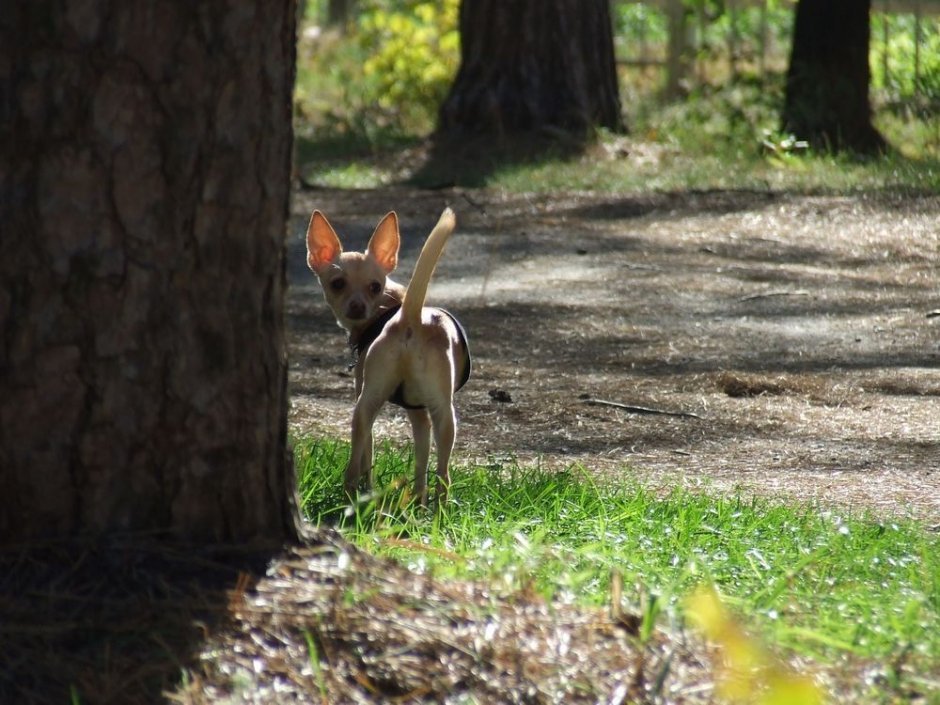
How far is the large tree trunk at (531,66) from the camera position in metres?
14.4

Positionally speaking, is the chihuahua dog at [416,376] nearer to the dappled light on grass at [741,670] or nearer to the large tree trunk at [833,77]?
the dappled light on grass at [741,670]

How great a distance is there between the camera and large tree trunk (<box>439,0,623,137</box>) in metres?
14.4

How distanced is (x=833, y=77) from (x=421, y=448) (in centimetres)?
938

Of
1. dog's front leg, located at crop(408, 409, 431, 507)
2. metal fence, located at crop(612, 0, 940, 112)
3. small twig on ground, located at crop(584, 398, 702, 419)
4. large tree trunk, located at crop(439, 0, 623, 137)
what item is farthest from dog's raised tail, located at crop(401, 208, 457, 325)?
metal fence, located at crop(612, 0, 940, 112)

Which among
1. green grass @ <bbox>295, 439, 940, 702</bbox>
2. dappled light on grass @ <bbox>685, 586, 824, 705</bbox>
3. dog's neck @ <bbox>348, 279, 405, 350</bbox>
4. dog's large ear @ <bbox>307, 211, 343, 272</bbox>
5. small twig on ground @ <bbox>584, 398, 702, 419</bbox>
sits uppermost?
dog's large ear @ <bbox>307, 211, 343, 272</bbox>

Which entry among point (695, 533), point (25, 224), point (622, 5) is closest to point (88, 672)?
point (25, 224)

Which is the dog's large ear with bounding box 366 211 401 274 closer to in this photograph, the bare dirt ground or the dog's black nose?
the dog's black nose

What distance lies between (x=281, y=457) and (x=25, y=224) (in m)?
0.79

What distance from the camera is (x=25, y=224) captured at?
10.7 ft

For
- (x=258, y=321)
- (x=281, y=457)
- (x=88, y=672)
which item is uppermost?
(x=258, y=321)

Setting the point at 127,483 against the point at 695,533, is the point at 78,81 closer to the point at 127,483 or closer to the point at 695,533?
the point at 127,483

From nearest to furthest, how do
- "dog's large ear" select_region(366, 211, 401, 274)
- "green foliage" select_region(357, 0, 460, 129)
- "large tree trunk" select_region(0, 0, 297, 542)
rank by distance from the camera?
1. "large tree trunk" select_region(0, 0, 297, 542)
2. "dog's large ear" select_region(366, 211, 401, 274)
3. "green foliage" select_region(357, 0, 460, 129)

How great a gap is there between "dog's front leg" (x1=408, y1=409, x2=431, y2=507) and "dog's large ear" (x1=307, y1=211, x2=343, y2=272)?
32.8 inches

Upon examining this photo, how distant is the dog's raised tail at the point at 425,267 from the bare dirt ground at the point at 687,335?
1.12m
